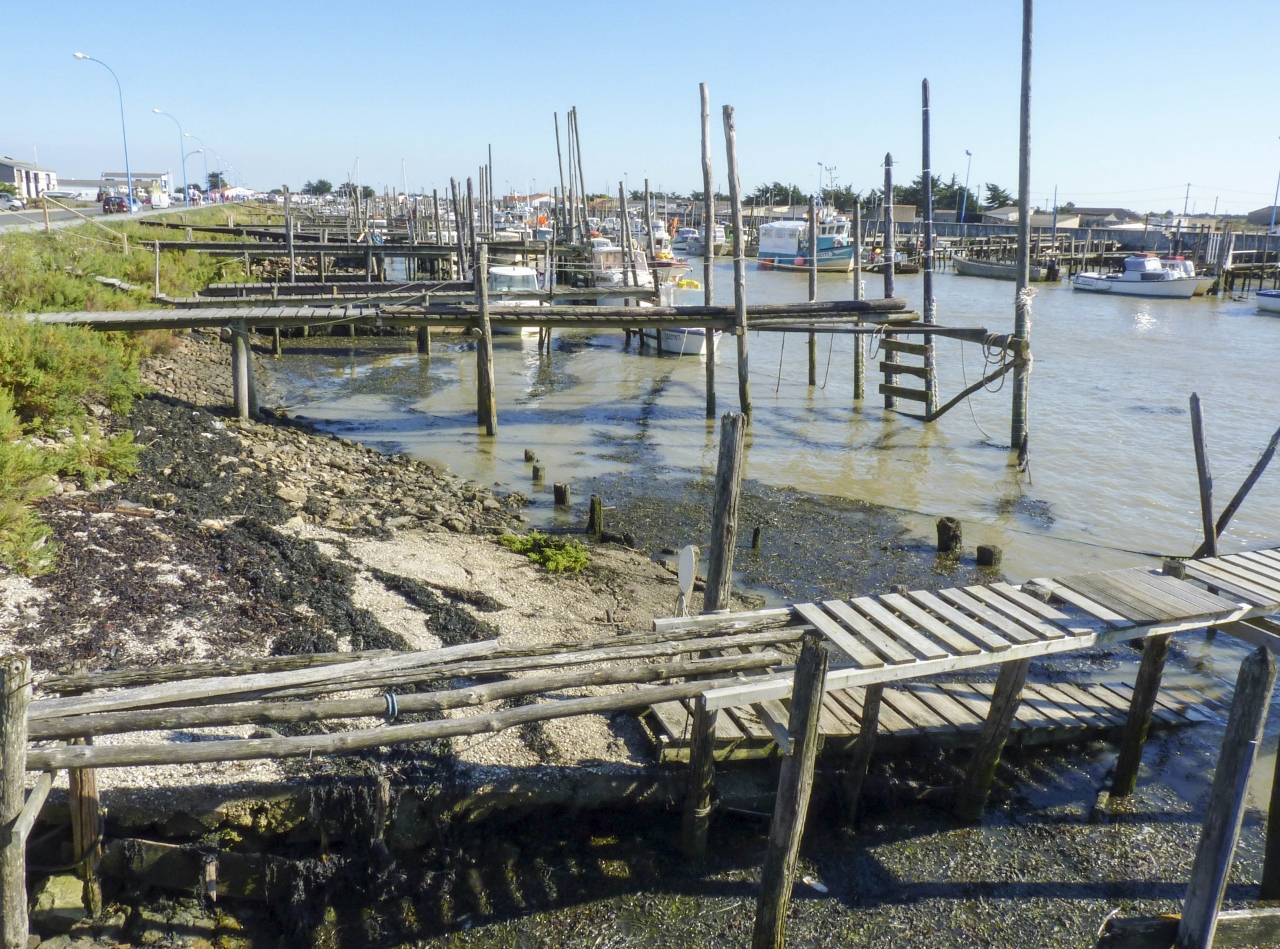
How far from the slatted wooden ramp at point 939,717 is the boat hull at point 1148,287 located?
47.3 m

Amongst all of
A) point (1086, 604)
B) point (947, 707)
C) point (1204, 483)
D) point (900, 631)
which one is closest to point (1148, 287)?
point (1204, 483)

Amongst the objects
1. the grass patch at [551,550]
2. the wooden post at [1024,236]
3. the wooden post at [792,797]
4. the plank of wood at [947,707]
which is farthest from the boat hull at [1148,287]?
the wooden post at [792,797]

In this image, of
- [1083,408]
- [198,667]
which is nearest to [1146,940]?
[198,667]

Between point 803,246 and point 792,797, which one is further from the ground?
point 803,246

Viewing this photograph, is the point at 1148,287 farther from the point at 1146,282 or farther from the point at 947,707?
the point at 947,707

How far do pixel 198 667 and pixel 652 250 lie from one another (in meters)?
27.3

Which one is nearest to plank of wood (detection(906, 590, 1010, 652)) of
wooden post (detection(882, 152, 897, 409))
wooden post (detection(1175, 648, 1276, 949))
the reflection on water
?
wooden post (detection(1175, 648, 1276, 949))

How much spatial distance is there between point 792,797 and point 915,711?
8.19 feet

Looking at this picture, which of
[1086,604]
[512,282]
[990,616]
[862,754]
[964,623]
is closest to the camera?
[964,623]

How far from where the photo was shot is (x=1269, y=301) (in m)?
42.3

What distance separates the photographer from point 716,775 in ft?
20.9

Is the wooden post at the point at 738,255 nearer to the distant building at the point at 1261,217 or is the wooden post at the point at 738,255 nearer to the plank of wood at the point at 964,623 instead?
the plank of wood at the point at 964,623

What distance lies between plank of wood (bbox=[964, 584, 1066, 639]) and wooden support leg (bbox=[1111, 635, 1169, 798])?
135cm

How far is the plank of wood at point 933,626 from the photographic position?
5445 mm
